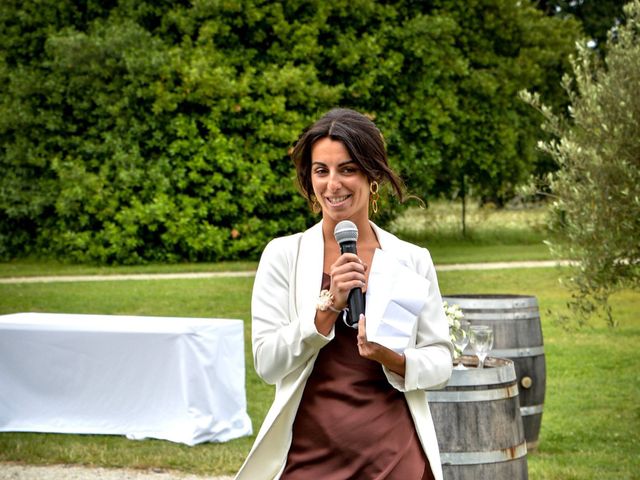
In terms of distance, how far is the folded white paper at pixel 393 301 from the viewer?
2801 millimetres

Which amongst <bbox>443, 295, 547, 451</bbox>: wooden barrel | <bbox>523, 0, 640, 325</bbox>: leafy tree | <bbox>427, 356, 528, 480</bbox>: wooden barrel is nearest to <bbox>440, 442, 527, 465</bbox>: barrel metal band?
<bbox>427, 356, 528, 480</bbox>: wooden barrel

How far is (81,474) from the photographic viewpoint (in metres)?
7.58

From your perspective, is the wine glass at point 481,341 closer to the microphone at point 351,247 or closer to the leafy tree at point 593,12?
the microphone at point 351,247

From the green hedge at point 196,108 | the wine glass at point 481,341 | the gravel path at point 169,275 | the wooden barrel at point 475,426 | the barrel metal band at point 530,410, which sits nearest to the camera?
the wooden barrel at point 475,426

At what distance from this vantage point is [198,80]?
24.3 meters

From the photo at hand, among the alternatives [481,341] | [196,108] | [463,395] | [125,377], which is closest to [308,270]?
[463,395]

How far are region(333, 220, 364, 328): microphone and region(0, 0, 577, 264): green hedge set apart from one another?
70.7ft

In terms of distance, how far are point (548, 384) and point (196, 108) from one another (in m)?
16.1

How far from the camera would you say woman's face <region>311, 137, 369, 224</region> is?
9.76 ft

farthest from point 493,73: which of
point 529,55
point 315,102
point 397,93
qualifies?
point 315,102

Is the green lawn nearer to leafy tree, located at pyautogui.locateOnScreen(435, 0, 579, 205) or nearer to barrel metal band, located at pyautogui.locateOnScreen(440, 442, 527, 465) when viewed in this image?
barrel metal band, located at pyautogui.locateOnScreen(440, 442, 527, 465)

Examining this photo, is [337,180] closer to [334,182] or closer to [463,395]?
[334,182]

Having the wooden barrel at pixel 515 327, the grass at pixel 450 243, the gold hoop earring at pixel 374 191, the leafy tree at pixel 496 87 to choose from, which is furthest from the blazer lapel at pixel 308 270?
the leafy tree at pixel 496 87

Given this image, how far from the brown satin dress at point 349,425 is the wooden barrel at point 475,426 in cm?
220
